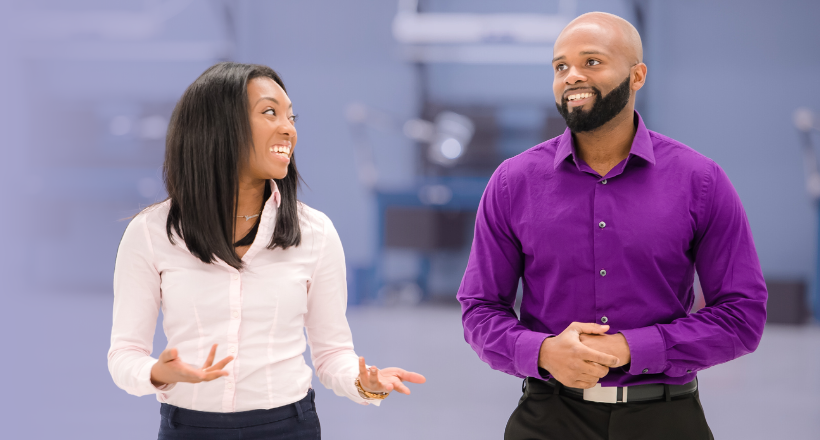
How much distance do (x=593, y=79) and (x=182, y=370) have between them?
0.92 m

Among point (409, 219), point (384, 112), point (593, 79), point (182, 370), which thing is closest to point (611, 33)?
point (593, 79)

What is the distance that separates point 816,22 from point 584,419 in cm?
781

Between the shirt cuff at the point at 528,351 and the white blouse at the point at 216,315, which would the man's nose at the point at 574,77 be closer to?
the shirt cuff at the point at 528,351

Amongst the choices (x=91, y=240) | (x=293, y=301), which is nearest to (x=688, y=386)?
(x=293, y=301)

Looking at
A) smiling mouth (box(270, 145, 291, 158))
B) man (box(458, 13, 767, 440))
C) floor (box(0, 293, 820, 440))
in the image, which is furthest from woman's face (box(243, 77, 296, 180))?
floor (box(0, 293, 820, 440))

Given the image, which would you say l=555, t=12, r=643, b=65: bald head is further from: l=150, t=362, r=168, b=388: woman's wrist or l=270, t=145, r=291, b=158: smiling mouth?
l=150, t=362, r=168, b=388: woman's wrist

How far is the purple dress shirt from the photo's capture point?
1287mm

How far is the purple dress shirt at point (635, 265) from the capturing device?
1.29 meters

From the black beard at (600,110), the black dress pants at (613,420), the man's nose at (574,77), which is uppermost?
the man's nose at (574,77)

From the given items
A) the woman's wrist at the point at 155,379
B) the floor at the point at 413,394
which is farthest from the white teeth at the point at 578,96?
the floor at the point at 413,394

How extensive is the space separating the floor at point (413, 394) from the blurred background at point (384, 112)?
1.19 metres

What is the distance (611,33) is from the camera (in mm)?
1367

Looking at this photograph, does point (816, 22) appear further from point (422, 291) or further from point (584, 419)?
point (584, 419)

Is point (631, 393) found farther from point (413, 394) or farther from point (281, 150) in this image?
point (413, 394)
